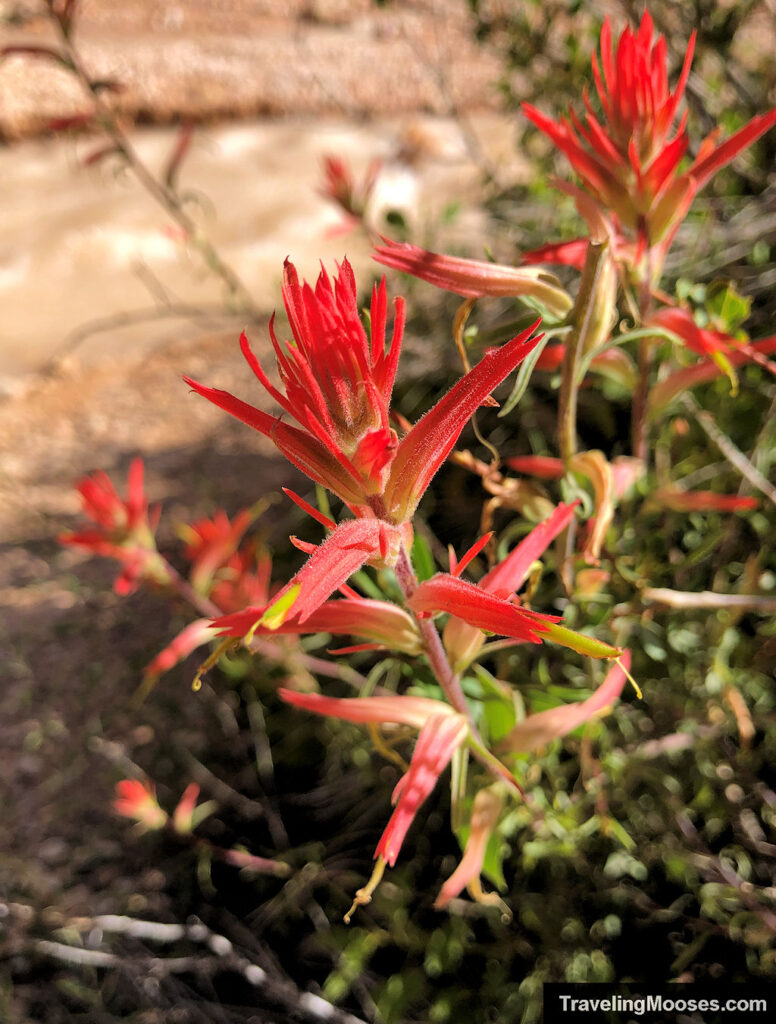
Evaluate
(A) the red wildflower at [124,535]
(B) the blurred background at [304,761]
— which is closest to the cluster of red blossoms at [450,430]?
(B) the blurred background at [304,761]

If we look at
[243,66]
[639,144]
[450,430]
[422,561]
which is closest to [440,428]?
[450,430]

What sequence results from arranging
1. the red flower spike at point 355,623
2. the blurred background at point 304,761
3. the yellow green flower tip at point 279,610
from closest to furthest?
the yellow green flower tip at point 279,610
the red flower spike at point 355,623
the blurred background at point 304,761

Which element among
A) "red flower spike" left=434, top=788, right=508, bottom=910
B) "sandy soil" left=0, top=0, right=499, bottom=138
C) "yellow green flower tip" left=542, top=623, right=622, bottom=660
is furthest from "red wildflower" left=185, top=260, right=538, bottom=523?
"sandy soil" left=0, top=0, right=499, bottom=138

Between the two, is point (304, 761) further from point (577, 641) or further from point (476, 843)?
point (577, 641)

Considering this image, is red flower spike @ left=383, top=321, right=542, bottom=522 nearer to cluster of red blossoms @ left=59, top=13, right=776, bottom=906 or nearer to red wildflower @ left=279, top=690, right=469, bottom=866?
cluster of red blossoms @ left=59, top=13, right=776, bottom=906

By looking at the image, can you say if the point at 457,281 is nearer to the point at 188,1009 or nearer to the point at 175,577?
the point at 175,577

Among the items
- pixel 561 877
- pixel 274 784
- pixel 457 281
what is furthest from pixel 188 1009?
pixel 457 281

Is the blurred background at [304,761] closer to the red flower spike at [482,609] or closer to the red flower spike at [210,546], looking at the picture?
the red flower spike at [210,546]
